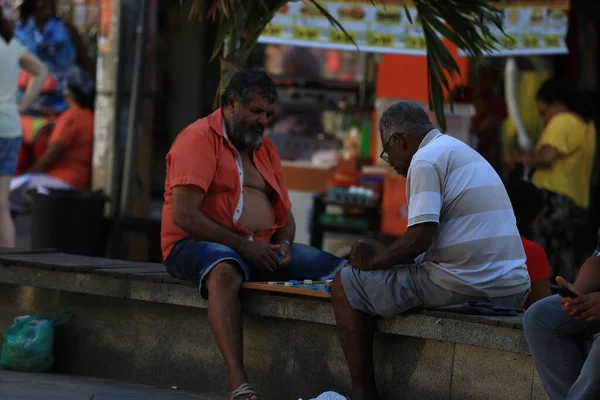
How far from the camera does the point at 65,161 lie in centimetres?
1064

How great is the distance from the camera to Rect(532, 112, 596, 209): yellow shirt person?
1001 cm

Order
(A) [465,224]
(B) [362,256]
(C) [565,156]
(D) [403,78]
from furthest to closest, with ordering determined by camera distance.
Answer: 1. (D) [403,78]
2. (C) [565,156]
3. (B) [362,256]
4. (A) [465,224]

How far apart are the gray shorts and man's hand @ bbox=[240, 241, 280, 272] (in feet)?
2.19

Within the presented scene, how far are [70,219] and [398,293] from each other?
4442 mm

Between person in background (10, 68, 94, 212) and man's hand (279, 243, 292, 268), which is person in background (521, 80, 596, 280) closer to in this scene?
person in background (10, 68, 94, 212)

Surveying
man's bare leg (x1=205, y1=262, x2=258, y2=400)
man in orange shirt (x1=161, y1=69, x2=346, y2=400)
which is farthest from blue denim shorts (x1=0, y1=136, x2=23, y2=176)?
man's bare leg (x1=205, y1=262, x2=258, y2=400)

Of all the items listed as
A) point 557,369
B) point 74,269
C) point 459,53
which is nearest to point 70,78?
point 459,53

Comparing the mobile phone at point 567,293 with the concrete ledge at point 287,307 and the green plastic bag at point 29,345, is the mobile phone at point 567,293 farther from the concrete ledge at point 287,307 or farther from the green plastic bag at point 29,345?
the green plastic bag at point 29,345

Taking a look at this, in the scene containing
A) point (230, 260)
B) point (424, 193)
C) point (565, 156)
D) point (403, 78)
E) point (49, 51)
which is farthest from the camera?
point (49, 51)

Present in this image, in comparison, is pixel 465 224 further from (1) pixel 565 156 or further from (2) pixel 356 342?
(1) pixel 565 156

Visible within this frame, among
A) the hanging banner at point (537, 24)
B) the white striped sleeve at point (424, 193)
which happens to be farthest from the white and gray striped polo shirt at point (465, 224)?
the hanging banner at point (537, 24)

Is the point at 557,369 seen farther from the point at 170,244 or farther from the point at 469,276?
the point at 170,244

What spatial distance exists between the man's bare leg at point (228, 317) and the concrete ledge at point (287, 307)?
209 millimetres

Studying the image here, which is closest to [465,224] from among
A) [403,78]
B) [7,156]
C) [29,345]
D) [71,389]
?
[71,389]
